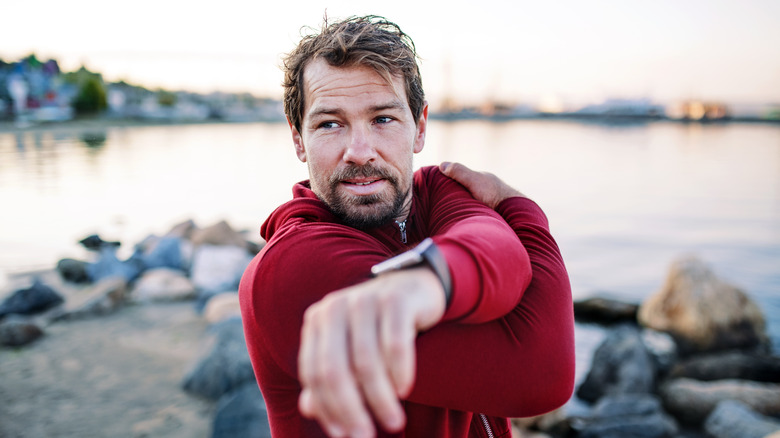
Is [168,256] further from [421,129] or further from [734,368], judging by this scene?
[734,368]

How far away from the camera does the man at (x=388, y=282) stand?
72 cm

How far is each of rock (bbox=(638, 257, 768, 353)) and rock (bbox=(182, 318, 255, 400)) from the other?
223 inches

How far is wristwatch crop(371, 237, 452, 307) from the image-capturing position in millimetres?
867

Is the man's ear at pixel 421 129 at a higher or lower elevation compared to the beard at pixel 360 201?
higher

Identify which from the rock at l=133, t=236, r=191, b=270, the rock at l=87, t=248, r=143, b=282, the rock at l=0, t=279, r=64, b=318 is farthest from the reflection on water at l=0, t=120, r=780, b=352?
the rock at l=0, t=279, r=64, b=318

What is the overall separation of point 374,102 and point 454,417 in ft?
3.36

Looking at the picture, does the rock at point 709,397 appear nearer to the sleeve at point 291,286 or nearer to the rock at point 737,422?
the rock at point 737,422

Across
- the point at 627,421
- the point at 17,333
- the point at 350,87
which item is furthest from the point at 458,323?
the point at 17,333

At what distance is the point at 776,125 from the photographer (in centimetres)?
7475

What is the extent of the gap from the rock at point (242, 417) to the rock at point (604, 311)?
220 inches

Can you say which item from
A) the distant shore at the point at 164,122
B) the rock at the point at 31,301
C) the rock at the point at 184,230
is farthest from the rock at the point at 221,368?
the distant shore at the point at 164,122

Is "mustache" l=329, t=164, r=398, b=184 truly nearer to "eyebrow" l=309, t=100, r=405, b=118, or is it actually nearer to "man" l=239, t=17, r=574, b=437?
"man" l=239, t=17, r=574, b=437

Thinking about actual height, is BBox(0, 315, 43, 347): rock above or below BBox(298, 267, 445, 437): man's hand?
below

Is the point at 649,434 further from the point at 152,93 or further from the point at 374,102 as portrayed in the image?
the point at 152,93
